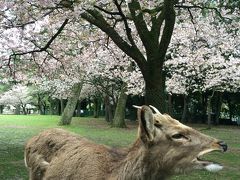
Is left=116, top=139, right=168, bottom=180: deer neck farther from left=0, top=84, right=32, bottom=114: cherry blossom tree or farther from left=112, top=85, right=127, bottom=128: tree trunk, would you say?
left=0, top=84, right=32, bottom=114: cherry blossom tree

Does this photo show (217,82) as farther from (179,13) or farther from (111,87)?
(179,13)

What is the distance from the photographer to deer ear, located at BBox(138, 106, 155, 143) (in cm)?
400

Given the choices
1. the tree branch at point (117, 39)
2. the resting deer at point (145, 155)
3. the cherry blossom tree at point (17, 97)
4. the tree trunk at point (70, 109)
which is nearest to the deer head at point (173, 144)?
the resting deer at point (145, 155)

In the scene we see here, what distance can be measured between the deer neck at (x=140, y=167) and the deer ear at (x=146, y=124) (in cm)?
13

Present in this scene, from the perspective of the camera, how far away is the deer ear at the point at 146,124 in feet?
13.1

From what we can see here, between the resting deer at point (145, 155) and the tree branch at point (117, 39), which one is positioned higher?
the tree branch at point (117, 39)

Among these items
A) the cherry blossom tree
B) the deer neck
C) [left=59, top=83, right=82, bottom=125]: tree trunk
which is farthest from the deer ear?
the cherry blossom tree

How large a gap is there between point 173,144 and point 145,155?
0.98 ft

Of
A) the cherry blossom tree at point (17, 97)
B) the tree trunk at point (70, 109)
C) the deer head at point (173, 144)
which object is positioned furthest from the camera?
the cherry blossom tree at point (17, 97)

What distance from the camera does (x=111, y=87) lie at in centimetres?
4262

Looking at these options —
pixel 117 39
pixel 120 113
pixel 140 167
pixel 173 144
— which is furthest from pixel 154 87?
pixel 120 113

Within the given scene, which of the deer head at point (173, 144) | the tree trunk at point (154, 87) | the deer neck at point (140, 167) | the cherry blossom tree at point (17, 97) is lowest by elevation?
the deer neck at point (140, 167)

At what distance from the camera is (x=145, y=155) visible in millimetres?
4203

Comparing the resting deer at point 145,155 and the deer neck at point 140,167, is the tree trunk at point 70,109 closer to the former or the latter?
the resting deer at point 145,155
